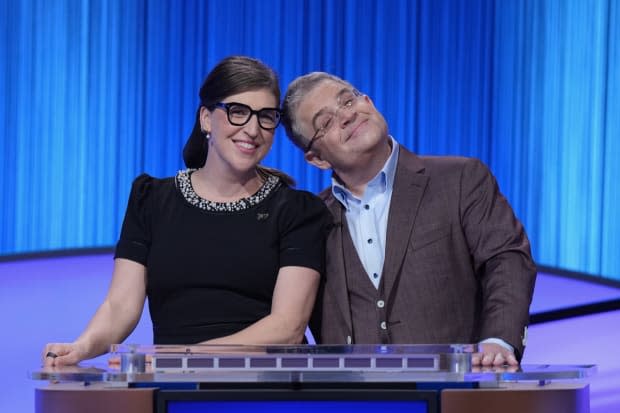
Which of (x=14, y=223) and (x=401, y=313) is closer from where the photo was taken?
(x=401, y=313)

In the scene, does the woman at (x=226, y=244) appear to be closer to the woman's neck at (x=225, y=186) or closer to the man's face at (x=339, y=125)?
the woman's neck at (x=225, y=186)

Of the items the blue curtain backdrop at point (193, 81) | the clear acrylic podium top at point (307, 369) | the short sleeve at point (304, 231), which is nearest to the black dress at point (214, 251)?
the short sleeve at point (304, 231)

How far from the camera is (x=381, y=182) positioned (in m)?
2.25

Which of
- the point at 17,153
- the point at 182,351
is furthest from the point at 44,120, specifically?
the point at 182,351

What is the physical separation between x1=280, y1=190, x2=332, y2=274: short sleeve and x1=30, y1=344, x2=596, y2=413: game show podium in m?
0.73

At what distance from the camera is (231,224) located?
7.04 feet

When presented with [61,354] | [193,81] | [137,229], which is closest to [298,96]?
[137,229]

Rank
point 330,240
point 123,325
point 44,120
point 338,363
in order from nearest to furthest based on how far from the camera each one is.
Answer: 1. point 338,363
2. point 123,325
3. point 330,240
4. point 44,120

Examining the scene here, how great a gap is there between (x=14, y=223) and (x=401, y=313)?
311 cm

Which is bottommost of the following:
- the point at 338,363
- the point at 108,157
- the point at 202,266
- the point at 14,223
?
the point at 338,363

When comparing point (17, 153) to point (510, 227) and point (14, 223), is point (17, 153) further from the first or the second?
point (510, 227)

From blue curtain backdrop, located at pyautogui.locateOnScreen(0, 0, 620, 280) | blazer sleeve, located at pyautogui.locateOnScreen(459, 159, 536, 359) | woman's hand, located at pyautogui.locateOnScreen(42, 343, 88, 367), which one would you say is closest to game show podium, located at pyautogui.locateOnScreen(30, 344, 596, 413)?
woman's hand, located at pyautogui.locateOnScreen(42, 343, 88, 367)

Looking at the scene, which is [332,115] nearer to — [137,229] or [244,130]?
[244,130]

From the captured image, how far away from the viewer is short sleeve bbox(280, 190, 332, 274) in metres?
2.10
